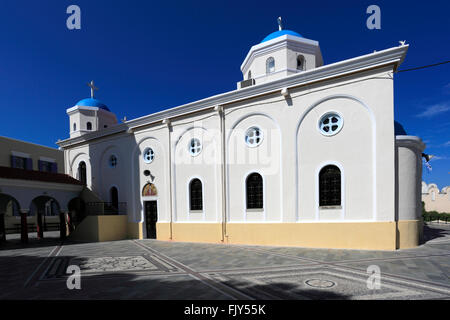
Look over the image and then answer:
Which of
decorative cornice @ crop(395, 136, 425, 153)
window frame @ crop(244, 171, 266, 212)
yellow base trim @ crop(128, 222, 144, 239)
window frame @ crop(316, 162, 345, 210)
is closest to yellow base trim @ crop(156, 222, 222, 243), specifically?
yellow base trim @ crop(128, 222, 144, 239)

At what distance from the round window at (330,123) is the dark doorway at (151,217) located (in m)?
10.5

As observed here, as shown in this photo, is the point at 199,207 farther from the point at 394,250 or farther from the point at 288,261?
the point at 394,250

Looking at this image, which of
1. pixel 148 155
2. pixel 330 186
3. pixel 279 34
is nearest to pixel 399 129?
pixel 330 186

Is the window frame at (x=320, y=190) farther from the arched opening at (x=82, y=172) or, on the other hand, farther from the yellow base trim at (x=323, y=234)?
the arched opening at (x=82, y=172)

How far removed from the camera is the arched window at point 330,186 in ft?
34.5

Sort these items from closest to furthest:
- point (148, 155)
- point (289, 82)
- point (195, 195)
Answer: point (289, 82)
point (195, 195)
point (148, 155)

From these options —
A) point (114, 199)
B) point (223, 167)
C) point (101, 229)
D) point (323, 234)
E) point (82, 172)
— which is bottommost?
point (101, 229)

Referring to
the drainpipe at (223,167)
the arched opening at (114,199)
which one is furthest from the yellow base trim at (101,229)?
the drainpipe at (223,167)

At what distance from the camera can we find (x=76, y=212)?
60.3 ft

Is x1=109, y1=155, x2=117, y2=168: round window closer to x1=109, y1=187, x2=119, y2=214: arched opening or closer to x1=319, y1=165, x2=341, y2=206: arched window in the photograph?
x1=109, y1=187, x2=119, y2=214: arched opening

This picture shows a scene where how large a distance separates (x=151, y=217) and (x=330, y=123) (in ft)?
37.4

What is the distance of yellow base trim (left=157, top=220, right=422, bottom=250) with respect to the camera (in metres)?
9.64

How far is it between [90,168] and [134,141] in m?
4.79

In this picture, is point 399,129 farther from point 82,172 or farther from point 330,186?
point 82,172
